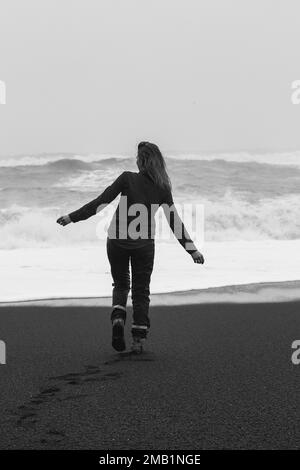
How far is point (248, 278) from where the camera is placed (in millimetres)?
10797

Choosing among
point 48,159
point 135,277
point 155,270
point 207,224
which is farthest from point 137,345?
point 48,159

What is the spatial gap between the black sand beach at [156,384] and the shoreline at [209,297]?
2.89 feet

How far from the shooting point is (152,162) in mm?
5609

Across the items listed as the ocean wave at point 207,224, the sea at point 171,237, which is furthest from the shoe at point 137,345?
the ocean wave at point 207,224

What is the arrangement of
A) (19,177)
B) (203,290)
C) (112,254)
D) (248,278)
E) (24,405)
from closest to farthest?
1. (24,405)
2. (112,254)
3. (203,290)
4. (248,278)
5. (19,177)

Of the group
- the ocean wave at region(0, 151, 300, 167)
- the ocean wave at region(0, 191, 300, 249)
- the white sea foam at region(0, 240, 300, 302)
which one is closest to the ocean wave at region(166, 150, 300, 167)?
the ocean wave at region(0, 151, 300, 167)

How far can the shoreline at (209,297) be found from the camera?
27.8 ft

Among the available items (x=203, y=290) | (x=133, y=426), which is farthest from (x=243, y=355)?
(x=203, y=290)

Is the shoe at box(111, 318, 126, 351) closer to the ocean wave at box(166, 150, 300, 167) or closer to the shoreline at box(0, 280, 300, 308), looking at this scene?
the shoreline at box(0, 280, 300, 308)

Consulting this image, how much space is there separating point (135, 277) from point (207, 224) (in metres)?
18.1

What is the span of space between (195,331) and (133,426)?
2938 millimetres

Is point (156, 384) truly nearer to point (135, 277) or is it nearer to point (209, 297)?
point (135, 277)
